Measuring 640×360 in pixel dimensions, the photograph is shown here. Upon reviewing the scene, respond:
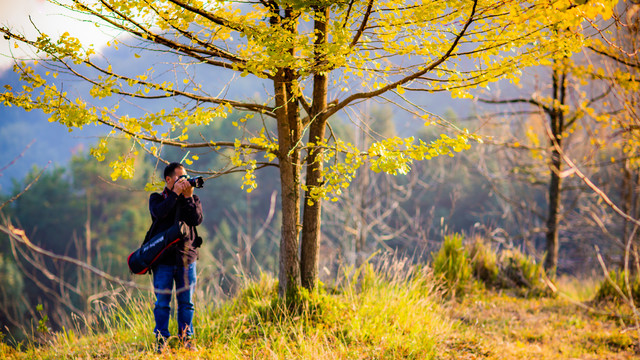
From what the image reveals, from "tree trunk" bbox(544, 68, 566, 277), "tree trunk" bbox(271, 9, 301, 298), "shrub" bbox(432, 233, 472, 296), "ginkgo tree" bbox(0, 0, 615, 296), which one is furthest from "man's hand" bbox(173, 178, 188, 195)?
"tree trunk" bbox(544, 68, 566, 277)

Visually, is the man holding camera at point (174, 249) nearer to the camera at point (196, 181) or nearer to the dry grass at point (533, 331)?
the camera at point (196, 181)

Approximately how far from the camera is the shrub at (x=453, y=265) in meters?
6.11

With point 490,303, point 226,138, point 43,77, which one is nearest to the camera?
point 43,77

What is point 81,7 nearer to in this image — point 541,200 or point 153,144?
point 153,144

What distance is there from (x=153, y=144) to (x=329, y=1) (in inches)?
78.4

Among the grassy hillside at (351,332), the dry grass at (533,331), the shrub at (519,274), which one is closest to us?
the grassy hillside at (351,332)

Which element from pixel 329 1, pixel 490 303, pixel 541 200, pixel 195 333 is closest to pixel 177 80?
pixel 329 1

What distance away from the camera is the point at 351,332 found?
377 cm

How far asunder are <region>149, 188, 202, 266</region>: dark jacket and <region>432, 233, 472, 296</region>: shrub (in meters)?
3.83

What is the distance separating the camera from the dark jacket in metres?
3.29

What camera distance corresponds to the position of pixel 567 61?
5.83 meters

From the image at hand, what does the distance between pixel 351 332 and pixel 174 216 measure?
1.83 meters

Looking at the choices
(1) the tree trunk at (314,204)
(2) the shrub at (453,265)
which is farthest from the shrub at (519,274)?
(1) the tree trunk at (314,204)

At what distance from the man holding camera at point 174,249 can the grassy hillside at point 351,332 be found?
0.25 meters
